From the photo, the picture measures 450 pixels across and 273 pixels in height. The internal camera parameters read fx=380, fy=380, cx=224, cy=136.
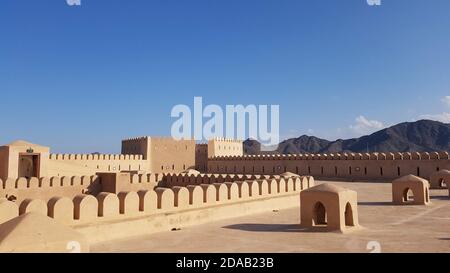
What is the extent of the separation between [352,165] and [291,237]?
2063cm

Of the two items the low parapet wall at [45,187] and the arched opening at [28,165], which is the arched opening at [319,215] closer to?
the low parapet wall at [45,187]

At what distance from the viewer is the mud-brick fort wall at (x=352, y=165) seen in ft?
78.5

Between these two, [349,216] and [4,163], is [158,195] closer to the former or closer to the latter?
[349,216]

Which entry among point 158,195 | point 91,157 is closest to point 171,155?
point 91,157

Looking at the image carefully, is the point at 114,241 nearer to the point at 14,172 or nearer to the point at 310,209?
the point at 310,209

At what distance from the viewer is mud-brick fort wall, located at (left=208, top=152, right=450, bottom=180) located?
23.9 meters

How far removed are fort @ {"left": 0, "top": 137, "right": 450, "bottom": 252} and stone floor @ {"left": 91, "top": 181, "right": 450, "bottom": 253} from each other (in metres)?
0.48

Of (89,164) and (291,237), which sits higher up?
(89,164)

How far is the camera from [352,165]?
1063 inches

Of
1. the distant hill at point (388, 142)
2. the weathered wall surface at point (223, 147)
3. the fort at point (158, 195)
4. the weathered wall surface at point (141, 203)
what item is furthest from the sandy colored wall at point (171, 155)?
the distant hill at point (388, 142)

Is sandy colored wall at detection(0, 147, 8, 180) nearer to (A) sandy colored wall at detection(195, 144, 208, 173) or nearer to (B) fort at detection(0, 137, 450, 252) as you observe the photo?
(B) fort at detection(0, 137, 450, 252)
